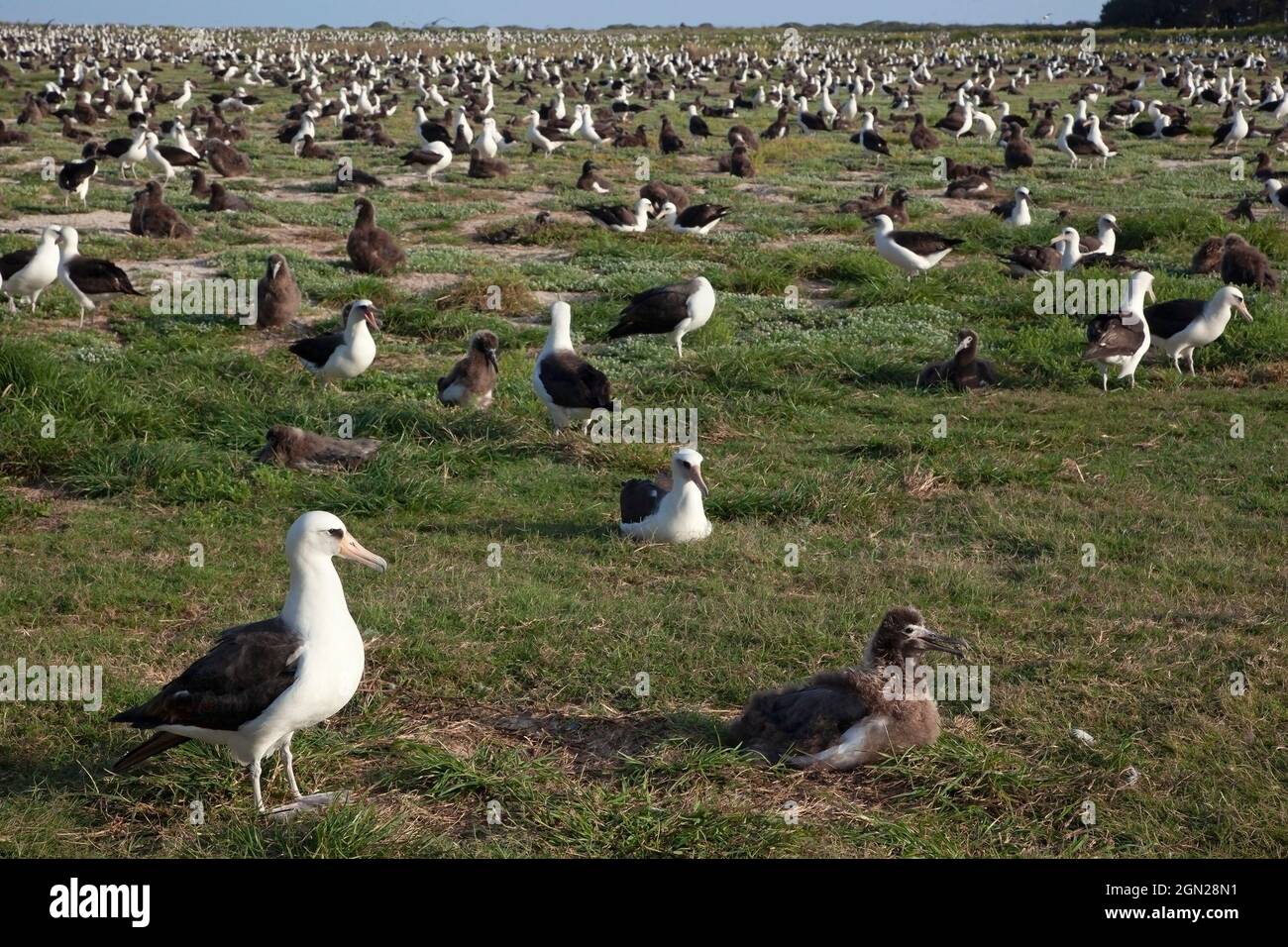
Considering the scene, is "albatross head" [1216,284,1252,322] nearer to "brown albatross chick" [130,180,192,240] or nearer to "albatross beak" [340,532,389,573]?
"albatross beak" [340,532,389,573]

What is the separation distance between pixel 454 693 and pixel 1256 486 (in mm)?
5841

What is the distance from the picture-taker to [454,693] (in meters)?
6.20

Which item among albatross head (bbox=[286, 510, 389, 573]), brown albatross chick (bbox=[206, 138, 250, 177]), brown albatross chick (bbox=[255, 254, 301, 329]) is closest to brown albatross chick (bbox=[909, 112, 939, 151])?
brown albatross chick (bbox=[206, 138, 250, 177])

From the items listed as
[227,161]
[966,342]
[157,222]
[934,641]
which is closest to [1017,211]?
[966,342]

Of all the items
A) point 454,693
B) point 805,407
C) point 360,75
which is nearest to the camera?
point 454,693

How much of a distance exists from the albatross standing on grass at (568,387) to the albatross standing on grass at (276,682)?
15.4 ft

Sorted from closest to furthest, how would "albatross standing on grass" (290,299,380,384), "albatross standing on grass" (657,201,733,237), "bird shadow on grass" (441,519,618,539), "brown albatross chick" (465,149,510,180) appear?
"bird shadow on grass" (441,519,618,539) → "albatross standing on grass" (290,299,380,384) → "albatross standing on grass" (657,201,733,237) → "brown albatross chick" (465,149,510,180)

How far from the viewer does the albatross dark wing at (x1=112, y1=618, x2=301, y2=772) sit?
500 centimetres

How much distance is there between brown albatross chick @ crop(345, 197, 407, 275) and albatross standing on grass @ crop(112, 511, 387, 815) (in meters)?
9.96

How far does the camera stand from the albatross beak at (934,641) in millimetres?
5762

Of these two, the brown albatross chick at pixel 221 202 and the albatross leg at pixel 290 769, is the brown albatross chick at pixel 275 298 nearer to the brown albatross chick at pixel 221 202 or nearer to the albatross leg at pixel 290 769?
the brown albatross chick at pixel 221 202

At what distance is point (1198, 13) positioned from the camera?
83.4 meters

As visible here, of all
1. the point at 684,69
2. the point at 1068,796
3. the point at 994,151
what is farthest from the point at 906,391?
the point at 684,69
